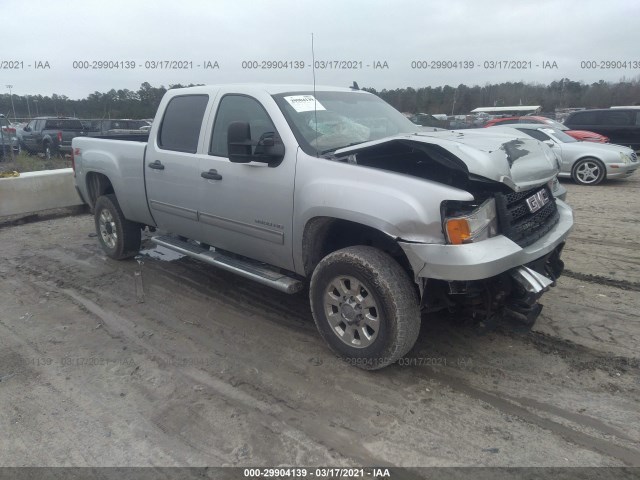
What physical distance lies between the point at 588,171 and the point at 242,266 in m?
10.2

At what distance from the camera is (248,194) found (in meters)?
4.05

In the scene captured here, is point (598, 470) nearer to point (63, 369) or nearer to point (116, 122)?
point (63, 369)

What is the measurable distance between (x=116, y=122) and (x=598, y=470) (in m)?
19.7

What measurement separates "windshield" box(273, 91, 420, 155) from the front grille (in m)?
1.32

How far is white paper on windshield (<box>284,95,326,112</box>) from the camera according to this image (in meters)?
4.06

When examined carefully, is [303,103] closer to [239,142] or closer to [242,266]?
[239,142]

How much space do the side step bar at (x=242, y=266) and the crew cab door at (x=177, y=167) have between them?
0.44 feet

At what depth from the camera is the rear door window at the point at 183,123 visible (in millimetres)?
4648

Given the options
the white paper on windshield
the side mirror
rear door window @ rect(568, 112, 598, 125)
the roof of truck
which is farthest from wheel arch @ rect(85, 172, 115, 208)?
rear door window @ rect(568, 112, 598, 125)

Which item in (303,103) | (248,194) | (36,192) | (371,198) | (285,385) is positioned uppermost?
(303,103)

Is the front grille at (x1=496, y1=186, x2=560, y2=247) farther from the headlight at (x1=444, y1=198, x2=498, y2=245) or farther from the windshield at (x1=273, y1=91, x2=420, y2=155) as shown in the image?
the windshield at (x1=273, y1=91, x2=420, y2=155)

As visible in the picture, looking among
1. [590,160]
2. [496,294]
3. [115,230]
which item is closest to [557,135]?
[590,160]

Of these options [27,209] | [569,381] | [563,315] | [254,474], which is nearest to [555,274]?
[563,315]

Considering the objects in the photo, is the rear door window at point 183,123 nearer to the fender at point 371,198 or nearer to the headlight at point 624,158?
the fender at point 371,198
